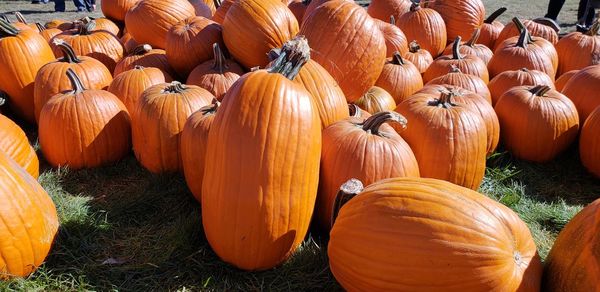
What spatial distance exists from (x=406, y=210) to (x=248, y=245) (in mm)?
789

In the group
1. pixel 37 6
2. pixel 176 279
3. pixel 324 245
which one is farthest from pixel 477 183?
pixel 37 6

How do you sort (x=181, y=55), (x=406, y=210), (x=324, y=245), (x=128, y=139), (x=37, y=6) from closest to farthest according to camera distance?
(x=406, y=210), (x=324, y=245), (x=128, y=139), (x=181, y=55), (x=37, y=6)

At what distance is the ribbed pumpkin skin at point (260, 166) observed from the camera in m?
2.10

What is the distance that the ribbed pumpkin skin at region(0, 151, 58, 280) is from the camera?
212 cm

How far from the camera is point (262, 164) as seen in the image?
2104 millimetres

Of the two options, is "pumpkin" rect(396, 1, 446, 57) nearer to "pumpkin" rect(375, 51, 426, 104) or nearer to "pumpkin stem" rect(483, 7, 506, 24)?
"pumpkin stem" rect(483, 7, 506, 24)

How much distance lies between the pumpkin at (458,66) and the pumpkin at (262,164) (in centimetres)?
273

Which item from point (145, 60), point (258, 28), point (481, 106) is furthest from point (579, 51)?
point (145, 60)

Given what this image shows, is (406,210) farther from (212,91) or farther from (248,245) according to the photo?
(212,91)

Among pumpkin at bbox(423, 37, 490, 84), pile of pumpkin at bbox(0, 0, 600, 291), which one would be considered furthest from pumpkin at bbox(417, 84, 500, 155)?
pumpkin at bbox(423, 37, 490, 84)

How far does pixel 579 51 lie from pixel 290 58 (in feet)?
14.1

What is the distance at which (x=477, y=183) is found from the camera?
319 centimetres

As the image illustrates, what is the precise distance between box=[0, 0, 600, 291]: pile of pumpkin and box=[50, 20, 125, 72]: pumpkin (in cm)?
1

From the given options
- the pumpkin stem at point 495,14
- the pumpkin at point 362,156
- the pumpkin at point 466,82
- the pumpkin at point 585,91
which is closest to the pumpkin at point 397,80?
the pumpkin at point 466,82
